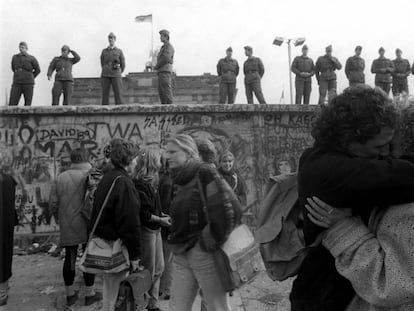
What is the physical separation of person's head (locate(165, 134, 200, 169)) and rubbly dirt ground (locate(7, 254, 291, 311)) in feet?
5.91

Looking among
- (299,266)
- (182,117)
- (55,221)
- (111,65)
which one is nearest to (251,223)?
(182,117)

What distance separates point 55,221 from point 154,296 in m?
4.64

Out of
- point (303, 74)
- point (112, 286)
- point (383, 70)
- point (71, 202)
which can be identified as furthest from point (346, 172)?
point (383, 70)

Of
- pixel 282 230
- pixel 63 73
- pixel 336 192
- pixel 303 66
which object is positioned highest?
pixel 303 66

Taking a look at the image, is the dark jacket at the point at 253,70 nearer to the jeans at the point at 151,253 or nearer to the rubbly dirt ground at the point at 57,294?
the rubbly dirt ground at the point at 57,294

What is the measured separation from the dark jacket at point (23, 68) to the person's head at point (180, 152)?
25.6 feet

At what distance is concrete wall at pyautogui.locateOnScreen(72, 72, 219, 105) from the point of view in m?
18.2

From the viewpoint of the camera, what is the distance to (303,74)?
11680mm

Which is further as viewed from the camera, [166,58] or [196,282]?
[166,58]

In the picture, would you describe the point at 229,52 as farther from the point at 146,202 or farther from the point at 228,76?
the point at 146,202

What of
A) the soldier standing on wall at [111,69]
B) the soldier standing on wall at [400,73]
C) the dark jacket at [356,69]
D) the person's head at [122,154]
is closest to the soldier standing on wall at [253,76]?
the dark jacket at [356,69]

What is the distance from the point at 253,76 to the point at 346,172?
1044cm

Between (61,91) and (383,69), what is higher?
(383,69)

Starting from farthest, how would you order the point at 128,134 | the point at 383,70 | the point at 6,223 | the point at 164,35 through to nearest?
the point at 383,70 < the point at 164,35 < the point at 128,134 < the point at 6,223
